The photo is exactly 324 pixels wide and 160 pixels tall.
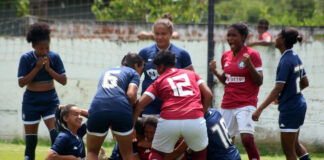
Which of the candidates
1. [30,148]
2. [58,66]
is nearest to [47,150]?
[30,148]

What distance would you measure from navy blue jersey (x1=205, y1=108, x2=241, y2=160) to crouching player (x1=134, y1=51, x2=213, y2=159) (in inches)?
5.7

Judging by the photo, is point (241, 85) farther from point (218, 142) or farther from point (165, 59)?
point (165, 59)

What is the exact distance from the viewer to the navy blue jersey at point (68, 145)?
577 centimetres

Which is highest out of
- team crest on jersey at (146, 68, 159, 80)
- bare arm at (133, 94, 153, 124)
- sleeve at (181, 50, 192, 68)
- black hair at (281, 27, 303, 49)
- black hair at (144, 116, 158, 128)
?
black hair at (281, 27, 303, 49)

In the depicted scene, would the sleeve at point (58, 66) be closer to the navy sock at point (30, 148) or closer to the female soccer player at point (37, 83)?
the female soccer player at point (37, 83)

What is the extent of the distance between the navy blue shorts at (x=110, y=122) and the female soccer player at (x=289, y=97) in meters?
1.75

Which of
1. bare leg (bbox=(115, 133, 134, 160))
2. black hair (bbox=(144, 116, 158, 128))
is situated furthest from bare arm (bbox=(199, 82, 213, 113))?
bare leg (bbox=(115, 133, 134, 160))

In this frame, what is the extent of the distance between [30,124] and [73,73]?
8.55ft

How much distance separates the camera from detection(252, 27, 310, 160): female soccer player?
6316mm

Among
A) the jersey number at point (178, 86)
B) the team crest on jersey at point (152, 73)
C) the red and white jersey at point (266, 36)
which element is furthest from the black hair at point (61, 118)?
the red and white jersey at point (266, 36)

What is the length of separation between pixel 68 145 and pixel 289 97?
9.38ft

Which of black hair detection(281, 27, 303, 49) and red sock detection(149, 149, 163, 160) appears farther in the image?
black hair detection(281, 27, 303, 49)

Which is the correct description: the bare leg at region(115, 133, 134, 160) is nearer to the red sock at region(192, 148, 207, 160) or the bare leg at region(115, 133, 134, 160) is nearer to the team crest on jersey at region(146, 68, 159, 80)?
the red sock at region(192, 148, 207, 160)

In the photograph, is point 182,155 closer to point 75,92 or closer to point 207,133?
point 207,133
